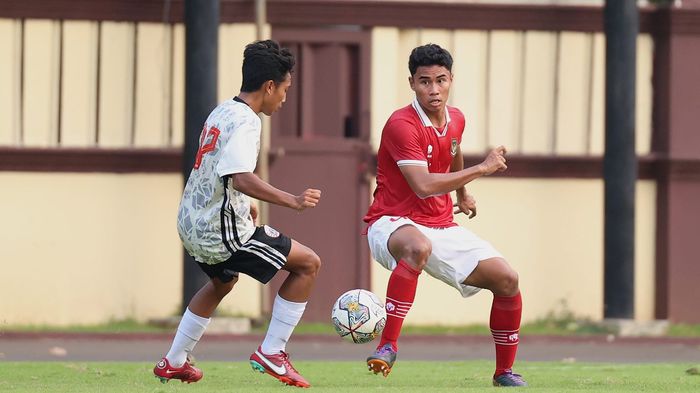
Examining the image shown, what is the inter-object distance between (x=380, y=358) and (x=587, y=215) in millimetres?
8348

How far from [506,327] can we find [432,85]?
4.85 feet

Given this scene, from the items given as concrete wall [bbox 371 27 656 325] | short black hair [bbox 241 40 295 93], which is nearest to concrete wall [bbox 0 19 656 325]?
concrete wall [bbox 371 27 656 325]

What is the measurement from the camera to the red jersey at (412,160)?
1013 cm

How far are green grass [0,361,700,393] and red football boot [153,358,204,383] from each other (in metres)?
0.05

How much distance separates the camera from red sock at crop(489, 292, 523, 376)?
10.0 meters

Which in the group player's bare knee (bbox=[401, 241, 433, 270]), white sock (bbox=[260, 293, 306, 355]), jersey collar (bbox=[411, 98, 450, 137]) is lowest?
white sock (bbox=[260, 293, 306, 355])

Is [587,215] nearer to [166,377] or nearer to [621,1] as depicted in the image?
A: [621,1]

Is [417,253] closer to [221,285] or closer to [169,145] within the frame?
[221,285]

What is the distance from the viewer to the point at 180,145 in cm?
1702

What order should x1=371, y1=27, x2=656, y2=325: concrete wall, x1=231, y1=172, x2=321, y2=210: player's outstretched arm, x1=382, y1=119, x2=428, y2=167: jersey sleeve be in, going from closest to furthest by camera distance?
x1=231, y1=172, x2=321, y2=210: player's outstretched arm → x1=382, y1=119, x2=428, y2=167: jersey sleeve → x1=371, y1=27, x2=656, y2=325: concrete wall

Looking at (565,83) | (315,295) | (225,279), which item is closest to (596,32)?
(565,83)

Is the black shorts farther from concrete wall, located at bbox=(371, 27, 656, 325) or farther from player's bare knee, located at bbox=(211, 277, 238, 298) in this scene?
concrete wall, located at bbox=(371, 27, 656, 325)

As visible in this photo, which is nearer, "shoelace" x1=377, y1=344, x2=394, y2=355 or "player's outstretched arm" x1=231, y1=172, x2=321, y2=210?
"player's outstretched arm" x1=231, y1=172, x2=321, y2=210

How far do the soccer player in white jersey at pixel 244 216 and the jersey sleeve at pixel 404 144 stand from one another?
0.70 metres
